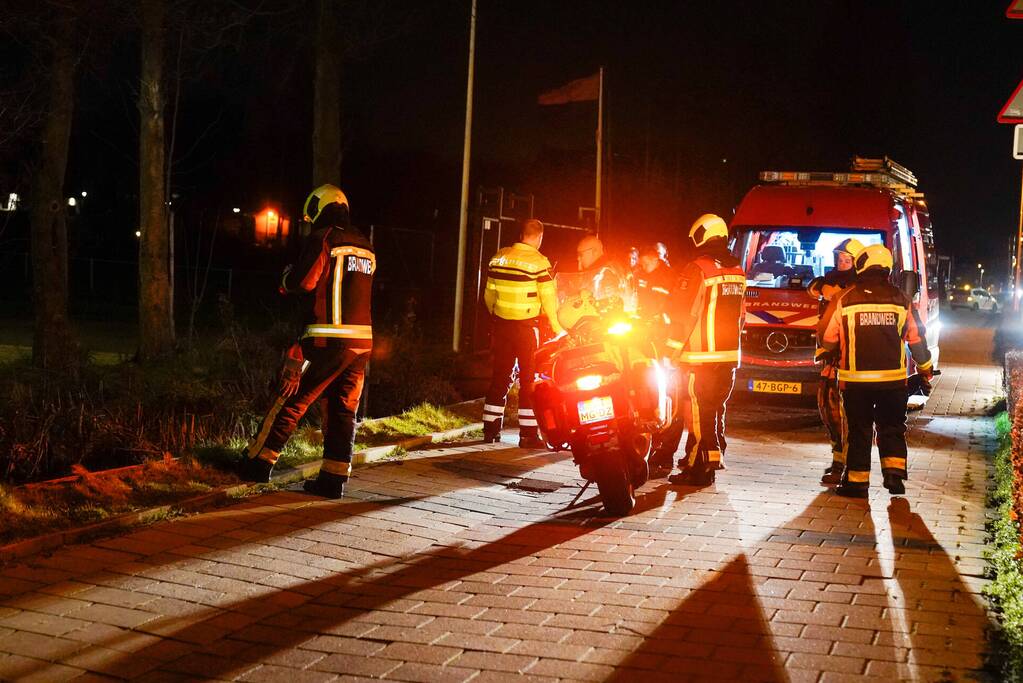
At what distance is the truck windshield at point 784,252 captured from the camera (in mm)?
13375

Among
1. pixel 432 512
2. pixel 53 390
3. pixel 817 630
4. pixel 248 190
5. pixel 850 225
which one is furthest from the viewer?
pixel 248 190

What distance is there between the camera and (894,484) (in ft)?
27.2

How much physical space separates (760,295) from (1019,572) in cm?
780

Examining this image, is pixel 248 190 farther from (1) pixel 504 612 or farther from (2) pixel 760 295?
(1) pixel 504 612

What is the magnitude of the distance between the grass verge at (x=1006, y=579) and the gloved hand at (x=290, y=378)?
4.41 metres

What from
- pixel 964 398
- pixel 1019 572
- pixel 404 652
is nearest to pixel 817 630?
pixel 1019 572

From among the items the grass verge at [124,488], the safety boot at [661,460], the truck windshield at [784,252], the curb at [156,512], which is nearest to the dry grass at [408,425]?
the curb at [156,512]

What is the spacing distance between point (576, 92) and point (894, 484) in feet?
55.6

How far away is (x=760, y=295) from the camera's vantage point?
13.2 m

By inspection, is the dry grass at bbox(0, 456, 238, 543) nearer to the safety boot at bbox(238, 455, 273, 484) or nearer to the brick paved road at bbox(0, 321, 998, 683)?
the safety boot at bbox(238, 455, 273, 484)

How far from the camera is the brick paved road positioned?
464 centimetres

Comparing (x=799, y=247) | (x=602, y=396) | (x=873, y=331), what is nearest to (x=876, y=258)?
(x=873, y=331)

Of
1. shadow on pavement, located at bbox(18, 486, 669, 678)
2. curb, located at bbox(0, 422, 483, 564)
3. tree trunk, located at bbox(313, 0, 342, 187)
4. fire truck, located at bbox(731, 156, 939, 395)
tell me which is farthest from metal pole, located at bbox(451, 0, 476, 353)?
shadow on pavement, located at bbox(18, 486, 669, 678)

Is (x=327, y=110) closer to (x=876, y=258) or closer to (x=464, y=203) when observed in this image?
(x=464, y=203)
